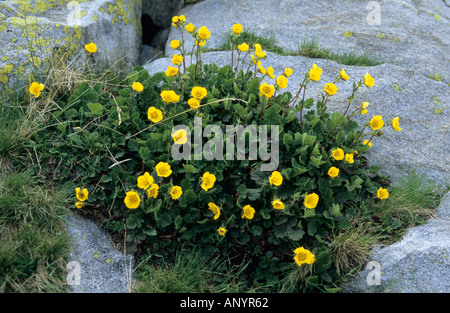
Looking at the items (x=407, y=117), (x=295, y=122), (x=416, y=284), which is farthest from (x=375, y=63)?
(x=416, y=284)

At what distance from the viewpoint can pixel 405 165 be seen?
11.7 feet

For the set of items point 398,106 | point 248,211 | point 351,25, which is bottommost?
point 248,211

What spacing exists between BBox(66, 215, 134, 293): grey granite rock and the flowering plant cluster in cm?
12

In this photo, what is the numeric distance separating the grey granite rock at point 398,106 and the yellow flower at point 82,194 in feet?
5.61

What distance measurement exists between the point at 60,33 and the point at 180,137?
1.98 metres

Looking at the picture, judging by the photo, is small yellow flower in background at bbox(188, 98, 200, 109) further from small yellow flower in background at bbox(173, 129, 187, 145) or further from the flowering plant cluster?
small yellow flower in background at bbox(173, 129, 187, 145)

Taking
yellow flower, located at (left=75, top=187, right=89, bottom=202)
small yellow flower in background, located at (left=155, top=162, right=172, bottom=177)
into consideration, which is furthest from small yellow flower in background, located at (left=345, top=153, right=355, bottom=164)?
yellow flower, located at (left=75, top=187, right=89, bottom=202)

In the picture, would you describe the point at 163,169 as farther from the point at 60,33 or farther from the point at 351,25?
the point at 351,25

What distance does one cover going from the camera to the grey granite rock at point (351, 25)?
490cm

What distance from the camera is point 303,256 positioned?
2645mm

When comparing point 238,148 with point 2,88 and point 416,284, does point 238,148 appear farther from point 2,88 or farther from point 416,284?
point 2,88

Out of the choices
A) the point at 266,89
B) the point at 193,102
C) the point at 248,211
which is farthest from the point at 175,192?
the point at 266,89

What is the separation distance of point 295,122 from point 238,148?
61 centimetres
